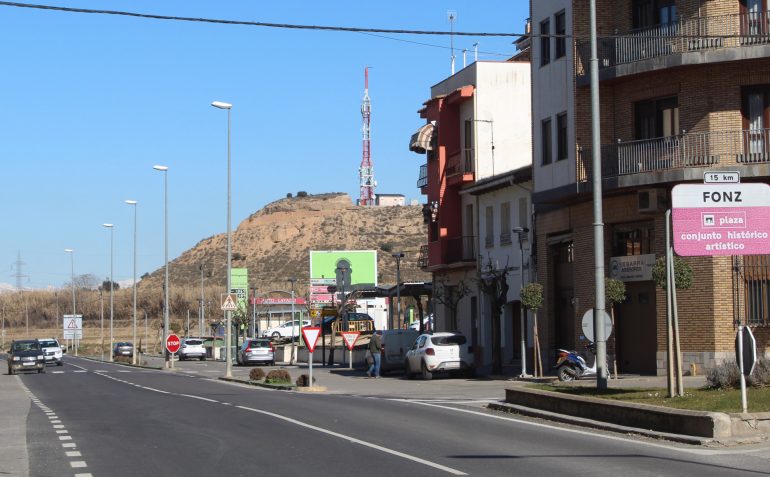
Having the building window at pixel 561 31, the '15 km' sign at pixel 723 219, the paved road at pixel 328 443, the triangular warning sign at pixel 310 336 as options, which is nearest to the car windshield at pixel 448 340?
the triangular warning sign at pixel 310 336

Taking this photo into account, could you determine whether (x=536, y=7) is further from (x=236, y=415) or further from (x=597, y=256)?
(x=236, y=415)

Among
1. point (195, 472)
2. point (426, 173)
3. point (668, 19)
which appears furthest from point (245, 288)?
point (195, 472)

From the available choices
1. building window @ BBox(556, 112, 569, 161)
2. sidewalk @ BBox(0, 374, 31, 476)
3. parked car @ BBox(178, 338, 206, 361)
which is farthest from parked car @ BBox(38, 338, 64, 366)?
building window @ BBox(556, 112, 569, 161)

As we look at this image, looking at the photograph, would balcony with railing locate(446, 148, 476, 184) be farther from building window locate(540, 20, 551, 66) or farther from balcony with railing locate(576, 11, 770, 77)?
balcony with railing locate(576, 11, 770, 77)

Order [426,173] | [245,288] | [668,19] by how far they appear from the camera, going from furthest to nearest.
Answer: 1. [245,288]
2. [426,173]
3. [668,19]

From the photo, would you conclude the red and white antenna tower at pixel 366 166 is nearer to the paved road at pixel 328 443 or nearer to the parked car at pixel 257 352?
the parked car at pixel 257 352

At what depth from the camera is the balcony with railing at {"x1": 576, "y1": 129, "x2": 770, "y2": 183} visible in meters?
32.3

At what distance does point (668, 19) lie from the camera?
34.5 metres

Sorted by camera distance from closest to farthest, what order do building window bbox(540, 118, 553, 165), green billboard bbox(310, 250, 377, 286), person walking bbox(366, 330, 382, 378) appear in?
building window bbox(540, 118, 553, 165)
person walking bbox(366, 330, 382, 378)
green billboard bbox(310, 250, 377, 286)

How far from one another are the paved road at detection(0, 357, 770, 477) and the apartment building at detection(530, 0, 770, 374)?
8950 mm

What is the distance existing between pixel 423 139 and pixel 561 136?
14083 mm

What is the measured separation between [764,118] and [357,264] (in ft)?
199

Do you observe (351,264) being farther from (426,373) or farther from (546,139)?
(546,139)

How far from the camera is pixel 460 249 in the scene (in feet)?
166
